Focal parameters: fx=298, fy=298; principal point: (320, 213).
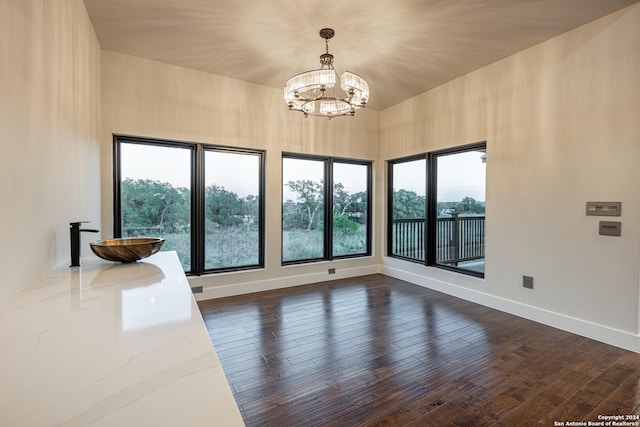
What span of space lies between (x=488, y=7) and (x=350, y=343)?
3.23 metres

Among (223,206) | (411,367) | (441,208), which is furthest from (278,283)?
(441,208)

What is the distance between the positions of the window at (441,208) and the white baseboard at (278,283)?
71 centimetres

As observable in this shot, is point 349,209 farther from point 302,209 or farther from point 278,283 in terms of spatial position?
point 278,283

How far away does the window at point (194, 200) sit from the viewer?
3650 millimetres

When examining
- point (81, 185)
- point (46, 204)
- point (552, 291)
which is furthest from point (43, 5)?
point (552, 291)

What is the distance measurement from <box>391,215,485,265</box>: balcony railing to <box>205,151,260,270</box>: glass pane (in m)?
2.49

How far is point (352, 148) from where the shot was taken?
5.19 m

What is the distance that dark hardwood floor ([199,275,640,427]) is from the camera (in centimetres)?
185

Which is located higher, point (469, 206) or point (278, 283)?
point (469, 206)

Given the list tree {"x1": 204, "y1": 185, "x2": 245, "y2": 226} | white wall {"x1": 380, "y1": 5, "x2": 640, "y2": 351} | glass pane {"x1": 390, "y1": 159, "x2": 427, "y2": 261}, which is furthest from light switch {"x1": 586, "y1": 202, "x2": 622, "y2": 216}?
tree {"x1": 204, "y1": 185, "x2": 245, "y2": 226}

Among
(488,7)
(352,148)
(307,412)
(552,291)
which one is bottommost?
(307,412)

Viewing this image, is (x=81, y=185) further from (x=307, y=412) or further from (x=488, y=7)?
(x=488, y=7)

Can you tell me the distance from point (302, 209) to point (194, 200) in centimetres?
164

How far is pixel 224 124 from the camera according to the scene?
4.08 metres
